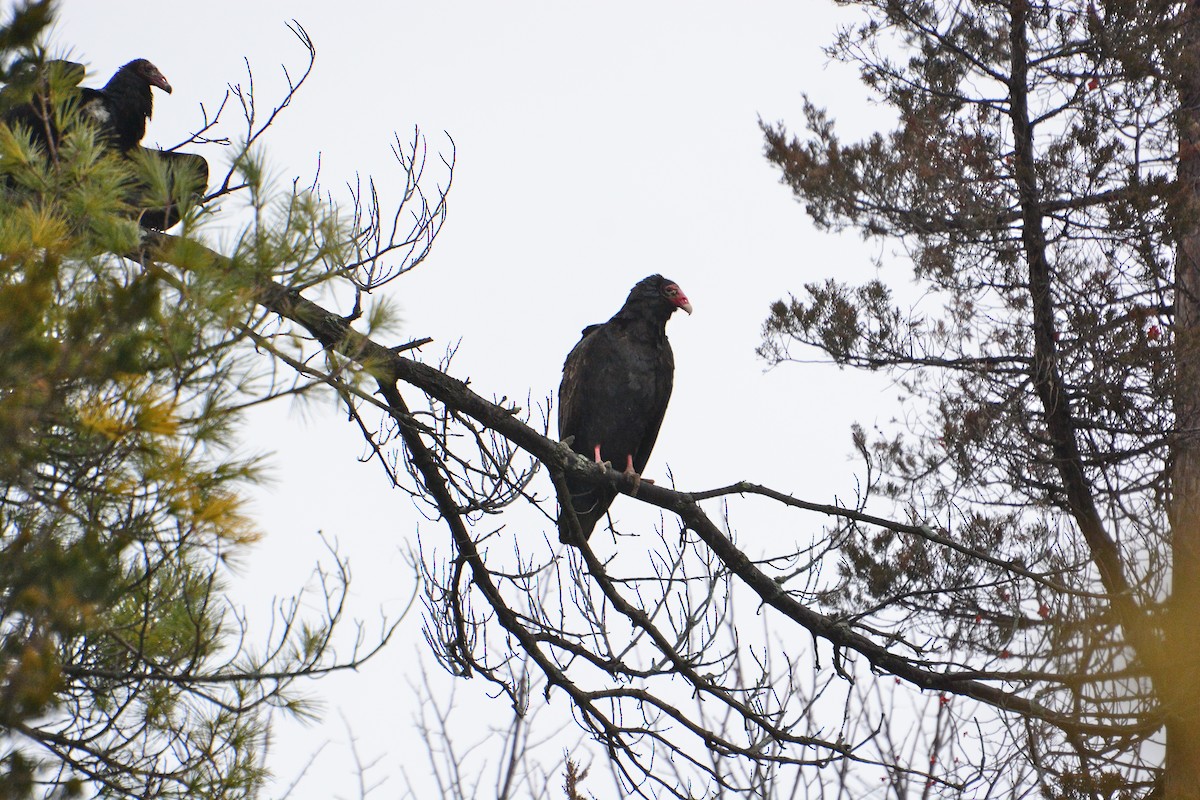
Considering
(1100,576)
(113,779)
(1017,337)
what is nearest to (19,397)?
(113,779)

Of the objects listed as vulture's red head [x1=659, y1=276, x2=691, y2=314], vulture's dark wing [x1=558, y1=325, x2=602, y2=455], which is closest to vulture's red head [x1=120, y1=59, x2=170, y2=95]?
vulture's dark wing [x1=558, y1=325, x2=602, y2=455]

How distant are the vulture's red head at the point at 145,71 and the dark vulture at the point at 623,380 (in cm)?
213

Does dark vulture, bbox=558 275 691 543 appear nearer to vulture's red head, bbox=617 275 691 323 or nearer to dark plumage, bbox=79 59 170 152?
vulture's red head, bbox=617 275 691 323

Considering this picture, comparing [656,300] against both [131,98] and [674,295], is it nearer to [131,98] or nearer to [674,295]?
[674,295]

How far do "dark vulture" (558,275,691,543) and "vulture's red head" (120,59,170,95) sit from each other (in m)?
2.13

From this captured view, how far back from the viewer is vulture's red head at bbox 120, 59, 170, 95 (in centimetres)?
487

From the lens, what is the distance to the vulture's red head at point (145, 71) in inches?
192

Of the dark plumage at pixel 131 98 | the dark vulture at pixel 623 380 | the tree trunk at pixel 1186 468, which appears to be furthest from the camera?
the dark vulture at pixel 623 380

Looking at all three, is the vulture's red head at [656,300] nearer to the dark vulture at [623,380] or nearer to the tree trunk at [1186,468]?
the dark vulture at [623,380]

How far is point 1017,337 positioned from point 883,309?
763 mm

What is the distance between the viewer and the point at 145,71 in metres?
4.86

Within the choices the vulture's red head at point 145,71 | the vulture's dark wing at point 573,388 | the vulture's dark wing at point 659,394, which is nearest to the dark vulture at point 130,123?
the vulture's red head at point 145,71

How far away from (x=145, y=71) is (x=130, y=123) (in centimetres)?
25

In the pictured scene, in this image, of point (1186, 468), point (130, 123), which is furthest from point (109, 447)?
point (1186, 468)
